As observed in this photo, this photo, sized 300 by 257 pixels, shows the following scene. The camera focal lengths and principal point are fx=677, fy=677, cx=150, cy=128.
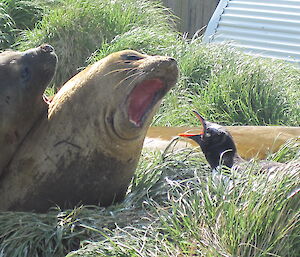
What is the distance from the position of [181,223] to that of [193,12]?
10312 mm

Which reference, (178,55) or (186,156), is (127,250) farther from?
(178,55)

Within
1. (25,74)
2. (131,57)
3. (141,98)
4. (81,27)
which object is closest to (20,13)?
(81,27)

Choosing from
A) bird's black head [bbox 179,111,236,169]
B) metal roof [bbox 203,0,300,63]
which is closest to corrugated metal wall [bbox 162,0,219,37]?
metal roof [bbox 203,0,300,63]

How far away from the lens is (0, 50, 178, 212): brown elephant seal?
11.9ft

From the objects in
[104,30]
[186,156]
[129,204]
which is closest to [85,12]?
[104,30]

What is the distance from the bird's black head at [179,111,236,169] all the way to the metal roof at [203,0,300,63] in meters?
4.48

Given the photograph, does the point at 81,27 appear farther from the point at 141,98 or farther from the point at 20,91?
the point at 141,98

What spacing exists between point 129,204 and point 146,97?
63cm

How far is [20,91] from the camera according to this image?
149 inches

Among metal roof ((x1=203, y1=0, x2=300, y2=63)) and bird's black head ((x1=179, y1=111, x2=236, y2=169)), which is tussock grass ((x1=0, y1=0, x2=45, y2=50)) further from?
bird's black head ((x1=179, y1=111, x2=236, y2=169))

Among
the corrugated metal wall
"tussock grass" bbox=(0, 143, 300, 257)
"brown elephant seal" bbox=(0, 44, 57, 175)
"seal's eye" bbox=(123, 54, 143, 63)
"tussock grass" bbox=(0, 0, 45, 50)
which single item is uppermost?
"seal's eye" bbox=(123, 54, 143, 63)

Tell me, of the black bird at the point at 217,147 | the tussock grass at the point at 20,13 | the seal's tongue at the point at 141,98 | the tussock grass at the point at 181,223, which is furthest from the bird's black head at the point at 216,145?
the tussock grass at the point at 20,13

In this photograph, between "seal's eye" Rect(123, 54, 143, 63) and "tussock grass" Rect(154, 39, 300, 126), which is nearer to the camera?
"seal's eye" Rect(123, 54, 143, 63)

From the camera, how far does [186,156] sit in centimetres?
449
